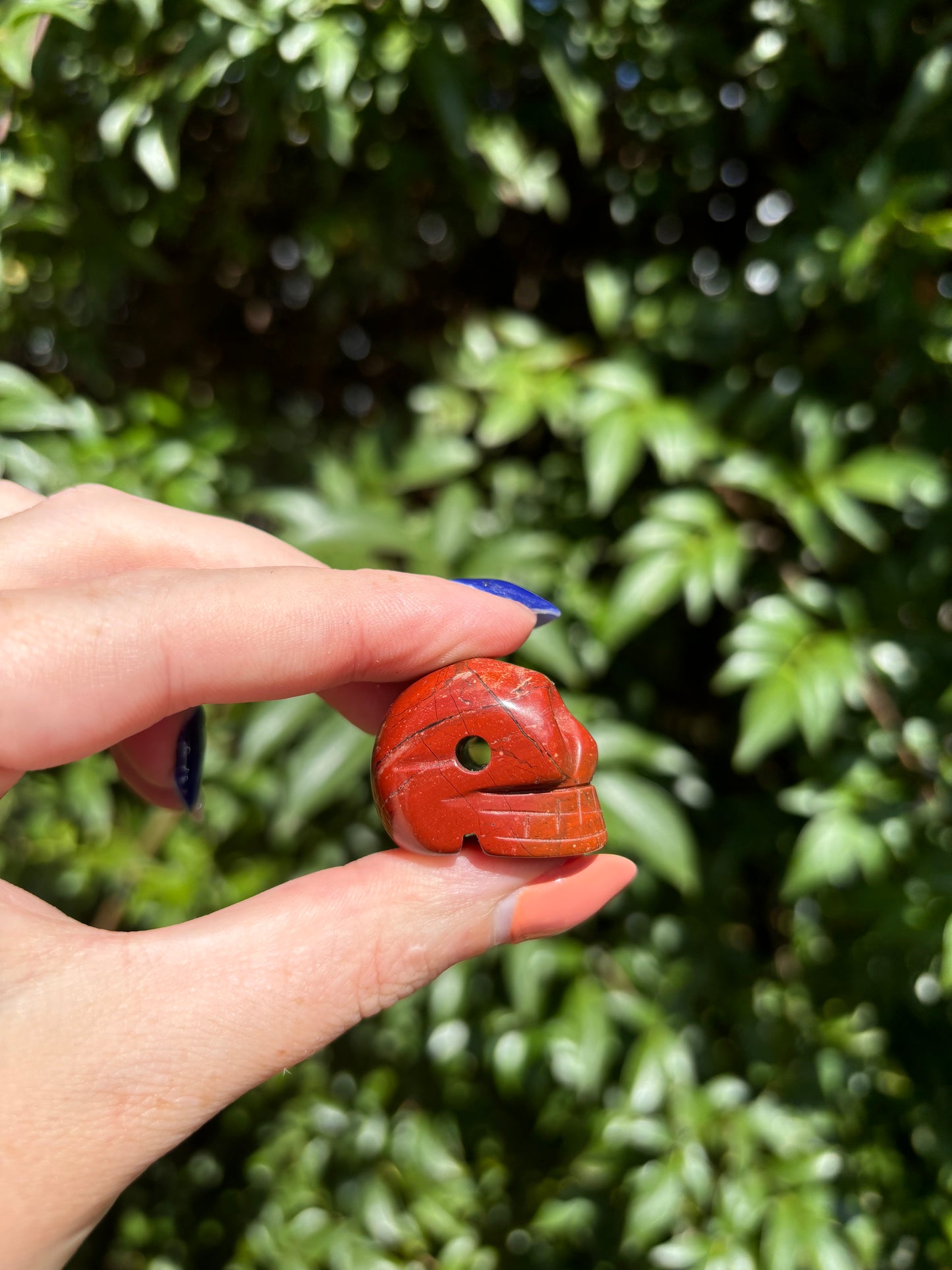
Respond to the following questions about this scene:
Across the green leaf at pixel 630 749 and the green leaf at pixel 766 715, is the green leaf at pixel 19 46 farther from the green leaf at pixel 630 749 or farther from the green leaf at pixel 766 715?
the green leaf at pixel 766 715

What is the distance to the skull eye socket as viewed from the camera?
0.79 metres

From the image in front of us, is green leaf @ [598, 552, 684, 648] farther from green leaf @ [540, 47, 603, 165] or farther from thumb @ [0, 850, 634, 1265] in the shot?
green leaf @ [540, 47, 603, 165]

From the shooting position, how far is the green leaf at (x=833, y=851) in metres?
1.16

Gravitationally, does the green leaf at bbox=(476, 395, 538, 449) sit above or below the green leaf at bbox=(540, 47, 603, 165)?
below

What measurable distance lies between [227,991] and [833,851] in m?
0.81

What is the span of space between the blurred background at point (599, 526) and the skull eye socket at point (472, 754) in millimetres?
255

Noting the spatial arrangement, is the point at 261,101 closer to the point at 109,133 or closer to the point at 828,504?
the point at 109,133

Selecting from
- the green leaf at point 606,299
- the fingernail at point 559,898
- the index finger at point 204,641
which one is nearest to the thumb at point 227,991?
the fingernail at point 559,898

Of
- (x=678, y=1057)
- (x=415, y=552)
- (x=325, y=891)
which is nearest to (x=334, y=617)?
(x=325, y=891)

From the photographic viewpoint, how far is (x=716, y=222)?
4.98 ft

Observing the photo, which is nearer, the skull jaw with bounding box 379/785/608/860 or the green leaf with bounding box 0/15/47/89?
the skull jaw with bounding box 379/785/608/860

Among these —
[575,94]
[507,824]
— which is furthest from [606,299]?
[507,824]

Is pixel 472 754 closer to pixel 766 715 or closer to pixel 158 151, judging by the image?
pixel 766 715

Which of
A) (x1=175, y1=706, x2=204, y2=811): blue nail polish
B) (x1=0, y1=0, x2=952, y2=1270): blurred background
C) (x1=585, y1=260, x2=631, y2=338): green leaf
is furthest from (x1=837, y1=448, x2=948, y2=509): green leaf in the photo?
(x1=175, y1=706, x2=204, y2=811): blue nail polish
